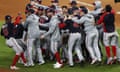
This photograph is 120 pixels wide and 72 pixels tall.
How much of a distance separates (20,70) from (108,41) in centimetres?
291

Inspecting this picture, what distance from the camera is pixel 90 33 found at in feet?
47.9

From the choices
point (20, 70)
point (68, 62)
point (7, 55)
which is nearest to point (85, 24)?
point (68, 62)

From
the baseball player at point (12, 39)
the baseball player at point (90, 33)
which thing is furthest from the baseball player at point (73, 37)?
the baseball player at point (12, 39)

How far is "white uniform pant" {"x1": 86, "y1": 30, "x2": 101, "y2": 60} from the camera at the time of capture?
573 inches

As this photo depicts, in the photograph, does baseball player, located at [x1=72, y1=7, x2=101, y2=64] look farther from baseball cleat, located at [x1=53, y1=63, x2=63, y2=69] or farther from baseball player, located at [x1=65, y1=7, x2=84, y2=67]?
baseball cleat, located at [x1=53, y1=63, x2=63, y2=69]

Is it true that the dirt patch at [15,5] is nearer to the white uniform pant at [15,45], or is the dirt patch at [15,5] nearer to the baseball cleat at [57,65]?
the white uniform pant at [15,45]

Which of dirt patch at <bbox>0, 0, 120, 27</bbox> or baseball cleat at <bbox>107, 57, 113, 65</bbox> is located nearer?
baseball cleat at <bbox>107, 57, 113, 65</bbox>

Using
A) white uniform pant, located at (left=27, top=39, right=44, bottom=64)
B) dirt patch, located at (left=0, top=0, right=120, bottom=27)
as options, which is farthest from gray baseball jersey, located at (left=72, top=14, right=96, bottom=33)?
dirt patch, located at (left=0, top=0, right=120, bottom=27)

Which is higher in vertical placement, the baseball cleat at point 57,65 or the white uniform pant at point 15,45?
the white uniform pant at point 15,45

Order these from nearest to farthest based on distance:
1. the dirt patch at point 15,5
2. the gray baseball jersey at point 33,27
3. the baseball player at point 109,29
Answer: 1. the baseball player at point 109,29
2. the gray baseball jersey at point 33,27
3. the dirt patch at point 15,5

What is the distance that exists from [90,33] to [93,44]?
1.27ft

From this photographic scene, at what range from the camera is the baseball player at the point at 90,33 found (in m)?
14.5

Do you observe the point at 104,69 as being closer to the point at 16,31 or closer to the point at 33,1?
the point at 16,31

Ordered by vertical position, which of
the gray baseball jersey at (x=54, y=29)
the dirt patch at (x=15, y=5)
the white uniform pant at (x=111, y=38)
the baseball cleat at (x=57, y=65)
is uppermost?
the gray baseball jersey at (x=54, y=29)
